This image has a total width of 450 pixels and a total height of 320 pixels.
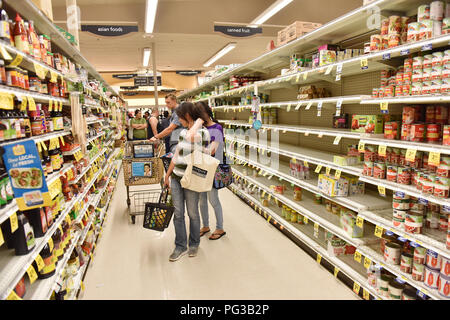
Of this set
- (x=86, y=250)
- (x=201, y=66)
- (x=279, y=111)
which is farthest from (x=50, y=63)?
(x=201, y=66)

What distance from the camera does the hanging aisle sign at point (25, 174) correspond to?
150cm

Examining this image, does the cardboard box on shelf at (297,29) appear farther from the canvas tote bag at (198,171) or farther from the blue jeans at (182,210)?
the blue jeans at (182,210)

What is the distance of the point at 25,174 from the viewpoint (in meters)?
1.53

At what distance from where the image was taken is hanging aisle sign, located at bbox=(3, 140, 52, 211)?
4.93 feet

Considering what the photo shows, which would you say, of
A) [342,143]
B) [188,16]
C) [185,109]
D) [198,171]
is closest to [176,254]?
[198,171]

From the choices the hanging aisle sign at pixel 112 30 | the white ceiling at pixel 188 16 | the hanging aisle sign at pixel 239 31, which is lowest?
the hanging aisle sign at pixel 112 30

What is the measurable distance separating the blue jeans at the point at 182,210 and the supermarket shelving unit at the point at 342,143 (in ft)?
4.23

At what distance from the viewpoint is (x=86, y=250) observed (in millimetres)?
3344

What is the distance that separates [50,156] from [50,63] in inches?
30.3

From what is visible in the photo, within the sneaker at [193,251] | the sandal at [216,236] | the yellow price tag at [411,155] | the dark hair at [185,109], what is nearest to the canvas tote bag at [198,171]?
the dark hair at [185,109]

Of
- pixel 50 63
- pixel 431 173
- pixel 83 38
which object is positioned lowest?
pixel 431 173

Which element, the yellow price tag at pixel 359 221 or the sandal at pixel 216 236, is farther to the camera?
the sandal at pixel 216 236

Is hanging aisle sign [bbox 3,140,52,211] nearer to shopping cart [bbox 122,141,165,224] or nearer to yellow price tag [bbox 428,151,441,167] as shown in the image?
yellow price tag [bbox 428,151,441,167]

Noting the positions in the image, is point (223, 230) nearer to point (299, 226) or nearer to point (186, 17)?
point (299, 226)
